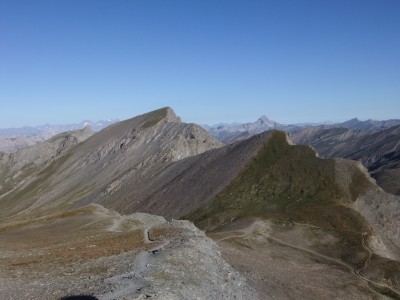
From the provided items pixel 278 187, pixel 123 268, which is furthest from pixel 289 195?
pixel 123 268

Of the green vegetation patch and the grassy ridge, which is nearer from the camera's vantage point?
the grassy ridge

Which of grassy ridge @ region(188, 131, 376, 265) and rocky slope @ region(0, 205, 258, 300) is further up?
rocky slope @ region(0, 205, 258, 300)

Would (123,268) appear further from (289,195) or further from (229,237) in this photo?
(289,195)

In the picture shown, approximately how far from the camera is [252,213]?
11931 centimetres

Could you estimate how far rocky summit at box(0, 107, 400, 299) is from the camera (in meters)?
43.8

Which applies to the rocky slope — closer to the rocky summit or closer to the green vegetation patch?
A: the rocky summit

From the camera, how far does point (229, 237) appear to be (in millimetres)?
87500

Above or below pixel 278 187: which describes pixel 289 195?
below

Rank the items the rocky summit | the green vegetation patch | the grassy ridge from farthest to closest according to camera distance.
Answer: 1. the green vegetation patch
2. the grassy ridge
3. the rocky summit

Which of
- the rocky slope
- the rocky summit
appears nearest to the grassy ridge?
the rocky summit

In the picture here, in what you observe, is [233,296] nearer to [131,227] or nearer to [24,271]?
[24,271]

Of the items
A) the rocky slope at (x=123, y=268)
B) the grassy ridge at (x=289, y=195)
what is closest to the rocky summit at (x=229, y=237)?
the rocky slope at (x=123, y=268)

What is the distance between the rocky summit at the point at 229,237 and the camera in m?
43.8

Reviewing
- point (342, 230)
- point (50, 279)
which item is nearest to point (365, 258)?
point (342, 230)
